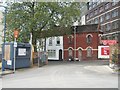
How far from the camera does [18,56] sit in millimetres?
29312

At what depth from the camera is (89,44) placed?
2366 inches

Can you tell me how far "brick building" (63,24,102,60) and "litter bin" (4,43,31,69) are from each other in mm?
29666

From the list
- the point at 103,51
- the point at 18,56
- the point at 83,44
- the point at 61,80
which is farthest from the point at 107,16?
the point at 61,80

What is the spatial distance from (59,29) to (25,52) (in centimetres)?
1206

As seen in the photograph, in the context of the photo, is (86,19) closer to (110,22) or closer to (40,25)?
(110,22)

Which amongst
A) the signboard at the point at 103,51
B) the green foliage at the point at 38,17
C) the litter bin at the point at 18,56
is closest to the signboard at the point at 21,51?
the litter bin at the point at 18,56

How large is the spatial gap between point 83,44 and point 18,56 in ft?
109

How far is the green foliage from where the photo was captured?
3700 cm

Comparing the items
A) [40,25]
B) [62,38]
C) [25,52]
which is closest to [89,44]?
[62,38]

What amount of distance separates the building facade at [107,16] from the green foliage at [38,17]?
31784 millimetres

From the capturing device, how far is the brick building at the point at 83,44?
59594 mm

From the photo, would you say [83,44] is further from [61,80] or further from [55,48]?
[61,80]

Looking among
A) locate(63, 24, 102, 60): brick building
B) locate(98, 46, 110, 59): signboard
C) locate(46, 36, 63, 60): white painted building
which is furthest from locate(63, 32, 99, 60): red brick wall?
locate(98, 46, 110, 59): signboard

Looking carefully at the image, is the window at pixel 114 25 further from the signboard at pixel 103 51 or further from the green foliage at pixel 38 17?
the signboard at pixel 103 51
